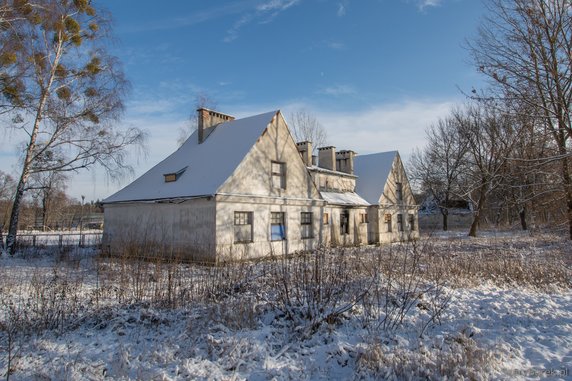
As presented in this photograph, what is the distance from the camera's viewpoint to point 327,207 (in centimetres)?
2320

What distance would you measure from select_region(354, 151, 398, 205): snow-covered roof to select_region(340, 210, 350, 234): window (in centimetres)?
380

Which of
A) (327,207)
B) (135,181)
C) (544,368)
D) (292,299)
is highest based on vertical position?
(135,181)

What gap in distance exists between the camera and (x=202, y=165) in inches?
719

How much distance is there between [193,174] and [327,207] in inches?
350

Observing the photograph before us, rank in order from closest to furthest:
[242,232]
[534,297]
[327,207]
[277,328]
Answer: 1. [277,328]
2. [534,297]
3. [242,232]
4. [327,207]

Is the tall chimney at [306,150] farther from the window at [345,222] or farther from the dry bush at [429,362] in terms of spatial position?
the dry bush at [429,362]

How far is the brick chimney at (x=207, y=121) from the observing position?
21.3 metres

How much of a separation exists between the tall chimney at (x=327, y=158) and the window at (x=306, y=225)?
7946mm

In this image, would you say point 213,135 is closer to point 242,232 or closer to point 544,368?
point 242,232

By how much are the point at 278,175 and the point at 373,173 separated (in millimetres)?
14388

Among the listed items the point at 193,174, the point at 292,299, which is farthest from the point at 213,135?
the point at 292,299

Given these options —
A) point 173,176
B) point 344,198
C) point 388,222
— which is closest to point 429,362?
point 173,176

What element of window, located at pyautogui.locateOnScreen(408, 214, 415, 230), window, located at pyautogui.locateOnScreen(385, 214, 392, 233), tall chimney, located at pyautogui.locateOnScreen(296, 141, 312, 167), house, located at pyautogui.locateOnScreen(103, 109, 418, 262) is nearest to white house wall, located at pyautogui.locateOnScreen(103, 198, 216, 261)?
house, located at pyautogui.locateOnScreen(103, 109, 418, 262)

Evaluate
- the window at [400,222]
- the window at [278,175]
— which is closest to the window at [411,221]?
the window at [400,222]
